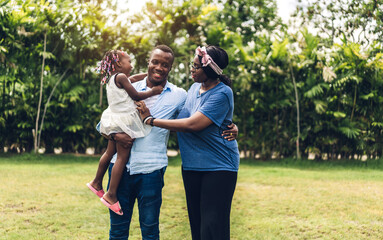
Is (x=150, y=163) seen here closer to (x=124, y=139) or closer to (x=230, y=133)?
(x=124, y=139)

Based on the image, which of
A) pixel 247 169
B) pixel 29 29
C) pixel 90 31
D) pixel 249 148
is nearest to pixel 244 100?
pixel 249 148

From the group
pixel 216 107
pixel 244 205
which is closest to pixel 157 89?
pixel 216 107

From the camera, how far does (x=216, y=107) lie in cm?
271

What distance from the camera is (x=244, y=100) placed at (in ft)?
42.8

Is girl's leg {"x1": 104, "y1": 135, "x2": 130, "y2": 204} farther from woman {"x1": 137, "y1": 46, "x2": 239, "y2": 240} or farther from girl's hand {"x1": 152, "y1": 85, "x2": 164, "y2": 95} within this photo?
girl's hand {"x1": 152, "y1": 85, "x2": 164, "y2": 95}

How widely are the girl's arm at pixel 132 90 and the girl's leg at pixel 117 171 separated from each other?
343mm

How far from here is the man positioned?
8.96 ft

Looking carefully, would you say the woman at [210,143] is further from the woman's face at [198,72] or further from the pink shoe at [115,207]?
the pink shoe at [115,207]

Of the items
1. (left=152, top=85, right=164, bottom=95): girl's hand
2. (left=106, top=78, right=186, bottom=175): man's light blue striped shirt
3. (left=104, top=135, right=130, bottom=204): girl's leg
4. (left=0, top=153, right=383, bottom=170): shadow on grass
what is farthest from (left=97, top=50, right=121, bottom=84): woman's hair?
(left=0, top=153, right=383, bottom=170): shadow on grass

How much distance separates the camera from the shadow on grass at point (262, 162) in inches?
466

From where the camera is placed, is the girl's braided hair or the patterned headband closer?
the patterned headband

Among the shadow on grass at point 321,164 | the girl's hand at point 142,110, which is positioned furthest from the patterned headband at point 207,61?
the shadow on grass at point 321,164

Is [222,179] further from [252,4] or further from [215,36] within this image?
[252,4]

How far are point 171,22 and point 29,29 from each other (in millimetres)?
A: 4232
